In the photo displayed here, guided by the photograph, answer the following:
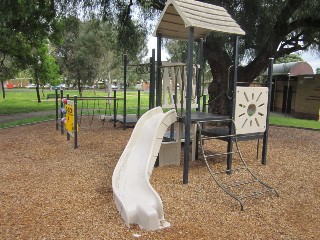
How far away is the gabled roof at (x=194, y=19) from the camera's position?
4840mm

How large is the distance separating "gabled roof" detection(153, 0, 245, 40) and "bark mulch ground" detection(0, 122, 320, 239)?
2.57 metres

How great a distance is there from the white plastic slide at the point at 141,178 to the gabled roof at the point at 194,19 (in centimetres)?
153

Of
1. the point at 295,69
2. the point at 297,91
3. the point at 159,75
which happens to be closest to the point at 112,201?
the point at 159,75

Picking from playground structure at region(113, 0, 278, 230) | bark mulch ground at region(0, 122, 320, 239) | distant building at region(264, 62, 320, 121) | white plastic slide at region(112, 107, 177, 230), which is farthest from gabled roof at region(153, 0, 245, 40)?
distant building at region(264, 62, 320, 121)

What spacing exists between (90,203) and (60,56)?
2573 cm

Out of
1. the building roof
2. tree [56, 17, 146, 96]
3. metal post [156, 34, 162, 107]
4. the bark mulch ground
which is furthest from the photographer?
tree [56, 17, 146, 96]

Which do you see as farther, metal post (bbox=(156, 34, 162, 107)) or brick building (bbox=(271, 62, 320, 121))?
brick building (bbox=(271, 62, 320, 121))

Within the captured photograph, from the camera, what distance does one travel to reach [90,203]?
13.6 ft

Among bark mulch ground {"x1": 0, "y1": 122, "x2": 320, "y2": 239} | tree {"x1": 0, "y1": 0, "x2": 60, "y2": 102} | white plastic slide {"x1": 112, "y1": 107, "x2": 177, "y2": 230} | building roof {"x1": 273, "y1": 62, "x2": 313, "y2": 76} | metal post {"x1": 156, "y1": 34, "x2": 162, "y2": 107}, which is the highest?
tree {"x1": 0, "y1": 0, "x2": 60, "y2": 102}

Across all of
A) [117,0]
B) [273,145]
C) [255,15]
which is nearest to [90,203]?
[273,145]

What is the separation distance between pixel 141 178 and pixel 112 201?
0.50 meters

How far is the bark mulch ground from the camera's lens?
3.41m

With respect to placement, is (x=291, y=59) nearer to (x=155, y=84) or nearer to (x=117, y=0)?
(x=117, y=0)

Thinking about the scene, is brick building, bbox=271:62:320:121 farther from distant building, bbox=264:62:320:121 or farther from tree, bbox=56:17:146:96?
tree, bbox=56:17:146:96
